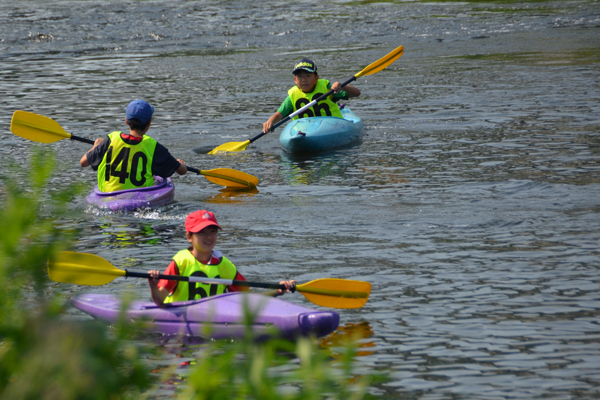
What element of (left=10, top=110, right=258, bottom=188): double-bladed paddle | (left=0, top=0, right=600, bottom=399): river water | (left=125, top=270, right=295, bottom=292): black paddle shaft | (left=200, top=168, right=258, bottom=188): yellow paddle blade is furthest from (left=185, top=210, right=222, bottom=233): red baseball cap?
(left=200, top=168, right=258, bottom=188): yellow paddle blade

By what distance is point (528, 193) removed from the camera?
8.88 meters

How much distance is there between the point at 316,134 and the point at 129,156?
4396 millimetres

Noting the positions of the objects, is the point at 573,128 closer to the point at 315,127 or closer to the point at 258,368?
the point at 315,127

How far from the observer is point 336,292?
5566 mm

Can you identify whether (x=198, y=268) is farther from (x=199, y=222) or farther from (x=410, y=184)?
(x=410, y=184)

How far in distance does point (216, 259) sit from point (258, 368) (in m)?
4.22

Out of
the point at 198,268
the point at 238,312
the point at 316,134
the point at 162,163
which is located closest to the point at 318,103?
the point at 316,134

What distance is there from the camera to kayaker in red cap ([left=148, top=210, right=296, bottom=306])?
559cm

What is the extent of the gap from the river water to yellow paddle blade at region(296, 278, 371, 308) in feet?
0.52

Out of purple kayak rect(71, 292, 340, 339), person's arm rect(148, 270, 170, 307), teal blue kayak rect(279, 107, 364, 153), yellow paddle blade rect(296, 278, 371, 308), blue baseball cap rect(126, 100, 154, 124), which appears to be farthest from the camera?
teal blue kayak rect(279, 107, 364, 153)

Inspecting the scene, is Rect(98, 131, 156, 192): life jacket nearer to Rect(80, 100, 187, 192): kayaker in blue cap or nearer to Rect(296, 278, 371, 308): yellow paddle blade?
Rect(80, 100, 187, 192): kayaker in blue cap

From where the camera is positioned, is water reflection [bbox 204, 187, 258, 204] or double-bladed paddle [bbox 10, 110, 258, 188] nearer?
water reflection [bbox 204, 187, 258, 204]

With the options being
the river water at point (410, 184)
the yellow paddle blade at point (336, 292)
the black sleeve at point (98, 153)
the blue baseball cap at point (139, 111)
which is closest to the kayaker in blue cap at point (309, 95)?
the river water at point (410, 184)

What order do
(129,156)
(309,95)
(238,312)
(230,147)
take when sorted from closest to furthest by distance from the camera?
(238,312)
(129,156)
(230,147)
(309,95)
